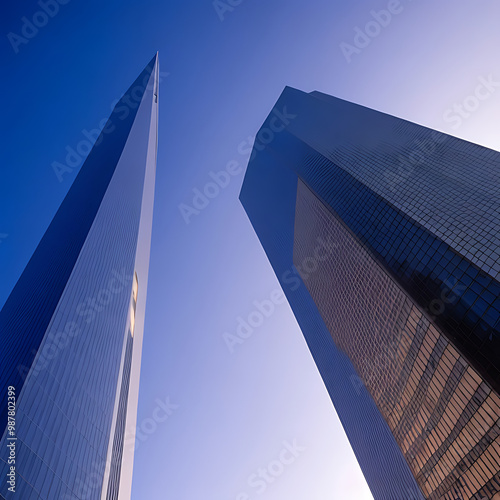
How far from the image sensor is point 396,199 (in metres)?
49.6

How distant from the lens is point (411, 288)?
40.4 metres

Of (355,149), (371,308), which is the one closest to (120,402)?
(371,308)

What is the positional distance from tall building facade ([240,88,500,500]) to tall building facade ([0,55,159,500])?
120ft

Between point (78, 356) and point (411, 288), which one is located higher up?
point (78, 356)

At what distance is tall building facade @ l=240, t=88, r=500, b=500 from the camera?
3158 cm

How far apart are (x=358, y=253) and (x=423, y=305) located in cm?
1660

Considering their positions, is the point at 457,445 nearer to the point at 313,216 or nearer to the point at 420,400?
the point at 420,400

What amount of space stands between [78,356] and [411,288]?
40022 mm

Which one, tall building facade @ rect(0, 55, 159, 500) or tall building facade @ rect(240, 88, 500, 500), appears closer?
tall building facade @ rect(0, 55, 159, 500)

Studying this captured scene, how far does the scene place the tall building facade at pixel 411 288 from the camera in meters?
31.6

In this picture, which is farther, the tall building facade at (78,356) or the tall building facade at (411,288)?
the tall building facade at (411,288)

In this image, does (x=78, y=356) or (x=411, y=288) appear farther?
(x=78, y=356)

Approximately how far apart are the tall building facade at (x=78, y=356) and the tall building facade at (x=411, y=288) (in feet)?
120

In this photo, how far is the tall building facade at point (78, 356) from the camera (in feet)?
94.5
